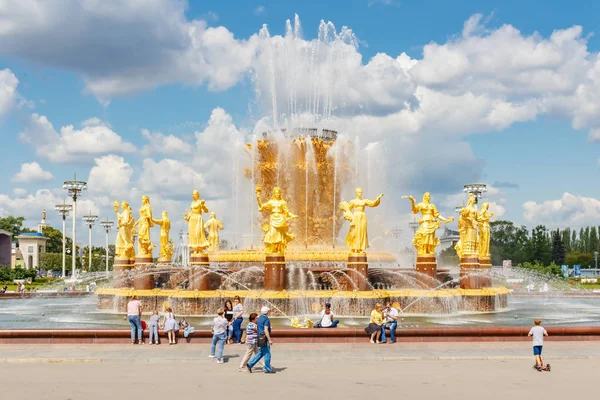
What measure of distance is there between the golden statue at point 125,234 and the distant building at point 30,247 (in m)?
108

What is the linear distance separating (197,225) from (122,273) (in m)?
4.36

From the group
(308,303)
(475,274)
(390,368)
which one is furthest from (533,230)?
(390,368)

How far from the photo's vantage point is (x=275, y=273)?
70.5 ft

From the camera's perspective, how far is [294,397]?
10.2 metres

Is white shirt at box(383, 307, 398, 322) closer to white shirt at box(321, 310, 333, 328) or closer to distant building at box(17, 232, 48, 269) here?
white shirt at box(321, 310, 333, 328)

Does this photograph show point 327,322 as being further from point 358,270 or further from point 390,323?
point 358,270

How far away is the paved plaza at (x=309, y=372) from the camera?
10.6 meters

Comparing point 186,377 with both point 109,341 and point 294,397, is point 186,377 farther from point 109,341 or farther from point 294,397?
point 109,341

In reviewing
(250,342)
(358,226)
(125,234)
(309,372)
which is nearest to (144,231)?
(125,234)

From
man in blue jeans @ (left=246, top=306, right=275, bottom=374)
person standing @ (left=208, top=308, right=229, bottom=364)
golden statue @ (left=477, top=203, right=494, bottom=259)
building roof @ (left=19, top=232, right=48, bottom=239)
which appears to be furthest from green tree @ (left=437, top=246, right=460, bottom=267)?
man in blue jeans @ (left=246, top=306, right=275, bottom=374)

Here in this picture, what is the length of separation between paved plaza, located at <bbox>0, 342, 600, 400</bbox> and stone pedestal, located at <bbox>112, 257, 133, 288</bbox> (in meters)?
11.6

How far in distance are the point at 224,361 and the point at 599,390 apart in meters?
7.11

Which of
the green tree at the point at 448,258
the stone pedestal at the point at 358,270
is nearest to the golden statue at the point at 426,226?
the stone pedestal at the point at 358,270

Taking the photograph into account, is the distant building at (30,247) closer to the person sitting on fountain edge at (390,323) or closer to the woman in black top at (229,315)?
the woman in black top at (229,315)
